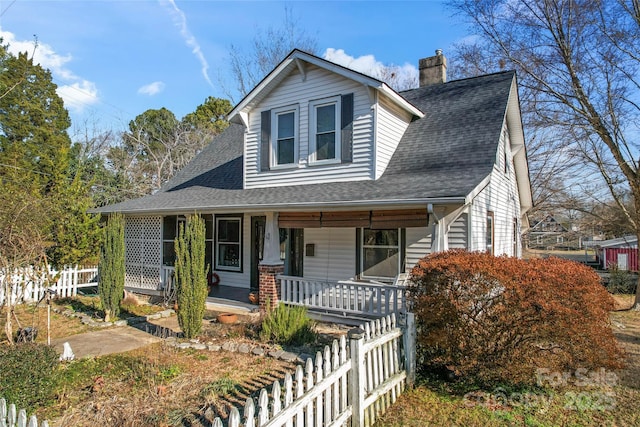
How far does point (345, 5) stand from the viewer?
12359mm

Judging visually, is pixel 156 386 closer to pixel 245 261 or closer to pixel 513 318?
pixel 513 318

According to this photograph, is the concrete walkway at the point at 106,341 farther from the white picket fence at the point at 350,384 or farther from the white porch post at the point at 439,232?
the white porch post at the point at 439,232

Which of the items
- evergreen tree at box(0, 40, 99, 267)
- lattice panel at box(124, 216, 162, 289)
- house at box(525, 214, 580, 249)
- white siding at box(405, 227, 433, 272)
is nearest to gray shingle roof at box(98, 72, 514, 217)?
lattice panel at box(124, 216, 162, 289)

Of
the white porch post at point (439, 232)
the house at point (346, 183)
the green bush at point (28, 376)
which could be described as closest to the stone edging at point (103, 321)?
the house at point (346, 183)

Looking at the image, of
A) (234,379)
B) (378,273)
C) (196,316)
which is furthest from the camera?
(378,273)

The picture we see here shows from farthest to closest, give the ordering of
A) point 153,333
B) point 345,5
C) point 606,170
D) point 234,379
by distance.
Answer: point 606,170 → point 345,5 → point 153,333 → point 234,379

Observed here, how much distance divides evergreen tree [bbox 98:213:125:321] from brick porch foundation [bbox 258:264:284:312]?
3402 millimetres

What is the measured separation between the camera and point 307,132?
10547mm

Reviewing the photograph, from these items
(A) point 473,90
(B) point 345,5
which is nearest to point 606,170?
(A) point 473,90

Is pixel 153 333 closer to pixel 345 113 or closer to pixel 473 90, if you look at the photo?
pixel 345 113

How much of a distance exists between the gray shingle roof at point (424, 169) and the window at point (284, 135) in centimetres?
89

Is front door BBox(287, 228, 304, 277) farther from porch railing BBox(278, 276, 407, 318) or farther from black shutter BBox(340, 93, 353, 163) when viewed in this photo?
black shutter BBox(340, 93, 353, 163)

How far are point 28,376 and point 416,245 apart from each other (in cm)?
742

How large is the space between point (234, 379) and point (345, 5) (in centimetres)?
1144
